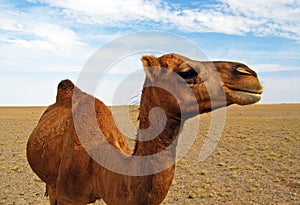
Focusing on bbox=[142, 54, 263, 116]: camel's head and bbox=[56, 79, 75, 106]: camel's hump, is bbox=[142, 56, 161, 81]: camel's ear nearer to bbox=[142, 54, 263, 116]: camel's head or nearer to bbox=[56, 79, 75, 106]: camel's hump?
bbox=[142, 54, 263, 116]: camel's head

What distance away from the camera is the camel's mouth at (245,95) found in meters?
2.91

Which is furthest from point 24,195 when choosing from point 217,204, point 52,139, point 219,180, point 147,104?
point 147,104

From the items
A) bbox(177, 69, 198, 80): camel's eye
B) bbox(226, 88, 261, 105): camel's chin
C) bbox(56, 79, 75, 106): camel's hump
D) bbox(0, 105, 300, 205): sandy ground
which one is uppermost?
bbox(177, 69, 198, 80): camel's eye

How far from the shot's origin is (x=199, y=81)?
309cm

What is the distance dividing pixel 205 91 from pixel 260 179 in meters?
7.59

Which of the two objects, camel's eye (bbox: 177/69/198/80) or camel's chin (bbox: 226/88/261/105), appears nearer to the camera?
camel's chin (bbox: 226/88/261/105)

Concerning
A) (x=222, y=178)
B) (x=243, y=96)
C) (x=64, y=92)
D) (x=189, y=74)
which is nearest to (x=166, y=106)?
(x=189, y=74)

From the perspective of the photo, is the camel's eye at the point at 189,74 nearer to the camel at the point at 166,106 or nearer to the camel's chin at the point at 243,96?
the camel at the point at 166,106

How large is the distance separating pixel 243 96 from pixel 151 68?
858 mm

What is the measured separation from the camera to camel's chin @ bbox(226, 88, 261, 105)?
9.58 ft

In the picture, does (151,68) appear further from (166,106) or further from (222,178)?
(222,178)

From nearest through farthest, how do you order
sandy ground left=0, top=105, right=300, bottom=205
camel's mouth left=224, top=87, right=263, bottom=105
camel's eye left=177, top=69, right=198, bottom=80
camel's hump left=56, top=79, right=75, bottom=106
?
camel's mouth left=224, top=87, right=263, bottom=105 < camel's eye left=177, top=69, right=198, bottom=80 < camel's hump left=56, top=79, right=75, bottom=106 < sandy ground left=0, top=105, right=300, bottom=205

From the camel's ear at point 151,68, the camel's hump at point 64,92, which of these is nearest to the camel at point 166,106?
the camel's ear at point 151,68

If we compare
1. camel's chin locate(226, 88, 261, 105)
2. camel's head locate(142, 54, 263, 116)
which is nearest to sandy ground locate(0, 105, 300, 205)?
→ camel's head locate(142, 54, 263, 116)
